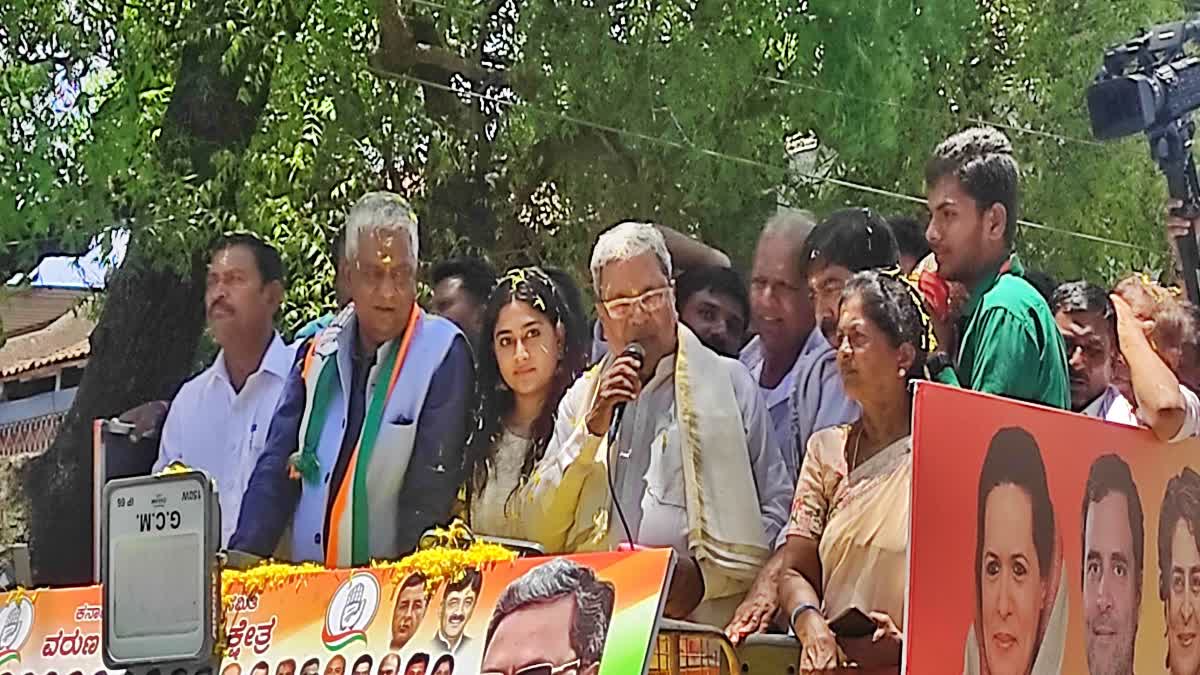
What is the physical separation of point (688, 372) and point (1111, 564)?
1.18 meters

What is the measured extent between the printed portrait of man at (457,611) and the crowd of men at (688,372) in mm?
494

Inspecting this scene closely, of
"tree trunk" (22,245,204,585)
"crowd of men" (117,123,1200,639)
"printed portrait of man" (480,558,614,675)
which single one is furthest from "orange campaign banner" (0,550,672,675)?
"tree trunk" (22,245,204,585)

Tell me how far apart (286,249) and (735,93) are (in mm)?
1549

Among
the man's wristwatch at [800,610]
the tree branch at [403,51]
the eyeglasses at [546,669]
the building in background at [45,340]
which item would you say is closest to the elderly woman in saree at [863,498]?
the man's wristwatch at [800,610]

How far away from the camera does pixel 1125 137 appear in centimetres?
527

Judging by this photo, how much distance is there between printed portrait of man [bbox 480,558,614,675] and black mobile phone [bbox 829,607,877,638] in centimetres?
58

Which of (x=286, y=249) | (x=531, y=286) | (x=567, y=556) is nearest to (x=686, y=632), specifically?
(x=567, y=556)

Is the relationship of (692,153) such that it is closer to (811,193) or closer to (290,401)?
(811,193)

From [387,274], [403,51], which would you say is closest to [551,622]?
[387,274]

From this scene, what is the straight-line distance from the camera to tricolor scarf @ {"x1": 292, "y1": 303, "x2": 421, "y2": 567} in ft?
18.7

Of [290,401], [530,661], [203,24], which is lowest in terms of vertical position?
[530,661]

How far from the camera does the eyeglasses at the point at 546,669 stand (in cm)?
426

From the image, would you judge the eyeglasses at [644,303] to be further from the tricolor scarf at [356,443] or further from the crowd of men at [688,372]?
the tricolor scarf at [356,443]

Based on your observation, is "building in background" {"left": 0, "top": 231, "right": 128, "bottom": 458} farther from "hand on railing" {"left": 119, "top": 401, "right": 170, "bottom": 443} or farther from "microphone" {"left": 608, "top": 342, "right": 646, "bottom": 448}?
"microphone" {"left": 608, "top": 342, "right": 646, "bottom": 448}
